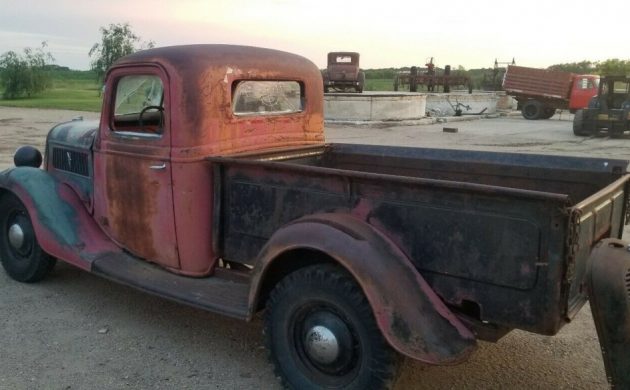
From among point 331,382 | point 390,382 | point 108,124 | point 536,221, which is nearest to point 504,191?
point 536,221

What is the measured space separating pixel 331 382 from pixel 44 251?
2675mm

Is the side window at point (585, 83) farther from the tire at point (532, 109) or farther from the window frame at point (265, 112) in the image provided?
the window frame at point (265, 112)

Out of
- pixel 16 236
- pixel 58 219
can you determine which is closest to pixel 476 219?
pixel 58 219

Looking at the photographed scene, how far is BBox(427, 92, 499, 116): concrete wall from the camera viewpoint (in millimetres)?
28875

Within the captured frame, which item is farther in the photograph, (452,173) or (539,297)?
(452,173)

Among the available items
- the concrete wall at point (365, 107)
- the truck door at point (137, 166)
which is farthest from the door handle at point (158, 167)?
the concrete wall at point (365, 107)

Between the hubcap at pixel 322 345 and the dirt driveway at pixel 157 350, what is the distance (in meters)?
0.44

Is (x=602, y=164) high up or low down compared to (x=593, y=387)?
up

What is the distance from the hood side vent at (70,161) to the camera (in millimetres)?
4484

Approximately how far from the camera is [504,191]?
7.98 feet

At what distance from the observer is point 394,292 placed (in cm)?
263

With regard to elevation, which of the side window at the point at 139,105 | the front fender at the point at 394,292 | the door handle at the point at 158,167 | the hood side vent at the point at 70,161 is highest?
the side window at the point at 139,105

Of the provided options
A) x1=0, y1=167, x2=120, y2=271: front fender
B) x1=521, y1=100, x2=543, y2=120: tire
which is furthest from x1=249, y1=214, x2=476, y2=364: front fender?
x1=521, y1=100, x2=543, y2=120: tire

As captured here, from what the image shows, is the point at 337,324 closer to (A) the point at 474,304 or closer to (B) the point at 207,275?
(A) the point at 474,304
